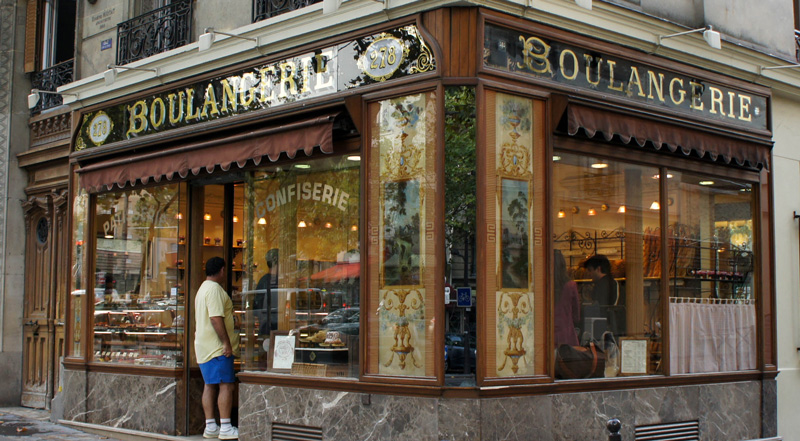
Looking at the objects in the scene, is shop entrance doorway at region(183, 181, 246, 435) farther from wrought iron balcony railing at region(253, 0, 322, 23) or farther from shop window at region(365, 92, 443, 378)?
shop window at region(365, 92, 443, 378)

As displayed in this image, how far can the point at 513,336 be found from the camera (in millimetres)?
7891

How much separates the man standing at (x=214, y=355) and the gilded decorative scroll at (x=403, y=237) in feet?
7.64

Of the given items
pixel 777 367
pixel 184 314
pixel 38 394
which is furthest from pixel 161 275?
pixel 777 367

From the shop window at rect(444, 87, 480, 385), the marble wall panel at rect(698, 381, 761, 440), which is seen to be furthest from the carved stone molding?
the marble wall panel at rect(698, 381, 761, 440)

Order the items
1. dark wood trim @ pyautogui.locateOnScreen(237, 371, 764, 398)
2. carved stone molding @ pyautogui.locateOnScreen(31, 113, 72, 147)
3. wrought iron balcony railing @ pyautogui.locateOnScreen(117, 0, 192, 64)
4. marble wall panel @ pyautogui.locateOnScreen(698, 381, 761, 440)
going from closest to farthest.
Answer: dark wood trim @ pyautogui.locateOnScreen(237, 371, 764, 398) < marble wall panel @ pyautogui.locateOnScreen(698, 381, 761, 440) < wrought iron balcony railing @ pyautogui.locateOnScreen(117, 0, 192, 64) < carved stone molding @ pyautogui.locateOnScreen(31, 113, 72, 147)

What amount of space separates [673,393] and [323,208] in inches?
160

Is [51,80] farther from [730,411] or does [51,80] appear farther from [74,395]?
[730,411]

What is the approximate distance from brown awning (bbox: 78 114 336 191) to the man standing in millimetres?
1367

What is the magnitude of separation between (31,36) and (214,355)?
287 inches

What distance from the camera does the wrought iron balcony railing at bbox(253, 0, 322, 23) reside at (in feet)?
31.3

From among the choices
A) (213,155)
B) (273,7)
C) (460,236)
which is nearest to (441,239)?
(460,236)

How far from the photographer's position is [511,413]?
7.71 m

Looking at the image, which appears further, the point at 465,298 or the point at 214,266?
the point at 214,266

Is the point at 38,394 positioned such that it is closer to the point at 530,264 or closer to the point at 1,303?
the point at 1,303
